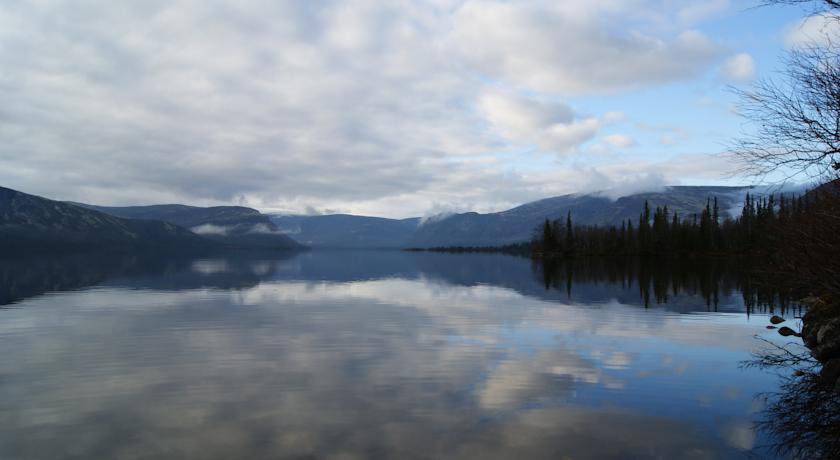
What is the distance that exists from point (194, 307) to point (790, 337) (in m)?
48.6

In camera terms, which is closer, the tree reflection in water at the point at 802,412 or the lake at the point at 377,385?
the lake at the point at 377,385

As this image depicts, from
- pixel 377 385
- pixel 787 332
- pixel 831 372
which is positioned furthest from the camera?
pixel 787 332

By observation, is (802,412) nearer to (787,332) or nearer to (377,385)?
(377,385)

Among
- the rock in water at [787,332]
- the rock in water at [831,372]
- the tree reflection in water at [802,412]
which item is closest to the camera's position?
the tree reflection in water at [802,412]

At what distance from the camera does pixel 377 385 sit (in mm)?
20031

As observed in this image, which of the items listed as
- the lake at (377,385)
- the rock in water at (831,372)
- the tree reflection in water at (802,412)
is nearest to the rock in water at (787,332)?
the lake at (377,385)

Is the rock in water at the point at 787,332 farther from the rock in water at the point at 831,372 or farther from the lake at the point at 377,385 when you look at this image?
the rock in water at the point at 831,372

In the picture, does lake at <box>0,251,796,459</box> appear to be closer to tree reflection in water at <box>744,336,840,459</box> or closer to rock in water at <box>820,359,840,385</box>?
tree reflection in water at <box>744,336,840,459</box>

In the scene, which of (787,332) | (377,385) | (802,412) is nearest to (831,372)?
(802,412)

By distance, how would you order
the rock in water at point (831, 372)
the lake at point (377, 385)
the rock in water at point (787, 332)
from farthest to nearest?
the rock in water at point (787, 332) < the rock in water at point (831, 372) < the lake at point (377, 385)

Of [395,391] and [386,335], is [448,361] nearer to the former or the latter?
[395,391]

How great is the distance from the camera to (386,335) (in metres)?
32.3

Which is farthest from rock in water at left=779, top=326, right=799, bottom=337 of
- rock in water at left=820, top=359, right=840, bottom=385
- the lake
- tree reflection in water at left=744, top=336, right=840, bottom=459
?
rock in water at left=820, top=359, right=840, bottom=385

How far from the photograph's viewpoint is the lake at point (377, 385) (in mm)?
13977
